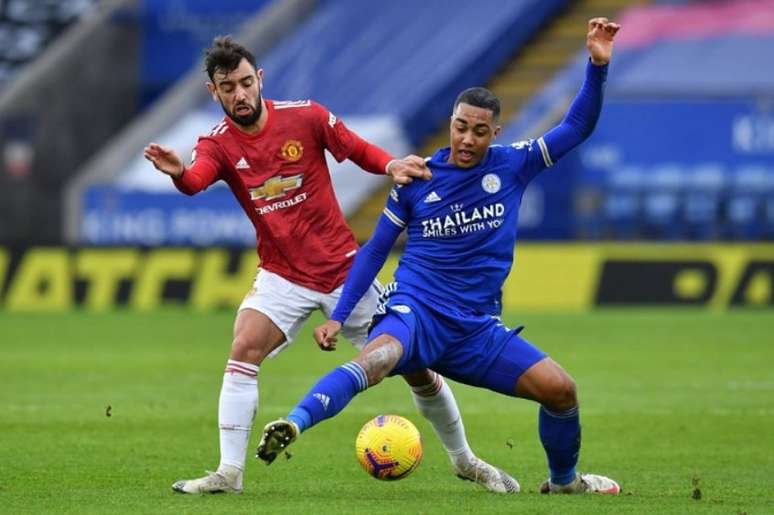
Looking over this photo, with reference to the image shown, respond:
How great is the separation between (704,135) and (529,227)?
3793 millimetres

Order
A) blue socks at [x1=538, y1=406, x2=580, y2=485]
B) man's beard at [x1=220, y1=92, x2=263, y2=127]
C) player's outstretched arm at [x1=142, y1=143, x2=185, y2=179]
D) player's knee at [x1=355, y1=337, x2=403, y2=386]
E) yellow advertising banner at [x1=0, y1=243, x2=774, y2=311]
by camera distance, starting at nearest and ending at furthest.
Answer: player's knee at [x1=355, y1=337, x2=403, y2=386], player's outstretched arm at [x1=142, y1=143, x2=185, y2=179], blue socks at [x1=538, y1=406, x2=580, y2=485], man's beard at [x1=220, y1=92, x2=263, y2=127], yellow advertising banner at [x1=0, y1=243, x2=774, y2=311]

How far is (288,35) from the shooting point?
34719mm

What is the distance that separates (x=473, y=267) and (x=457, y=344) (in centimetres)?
40

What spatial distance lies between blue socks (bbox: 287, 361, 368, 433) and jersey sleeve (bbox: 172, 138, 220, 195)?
4.21 ft

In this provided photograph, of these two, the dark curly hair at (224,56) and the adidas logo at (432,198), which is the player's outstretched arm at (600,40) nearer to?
the adidas logo at (432,198)

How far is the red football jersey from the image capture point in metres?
9.23

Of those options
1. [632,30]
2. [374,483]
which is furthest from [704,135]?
[374,483]

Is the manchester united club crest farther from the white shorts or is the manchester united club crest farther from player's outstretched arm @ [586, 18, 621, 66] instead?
player's outstretched arm @ [586, 18, 621, 66]

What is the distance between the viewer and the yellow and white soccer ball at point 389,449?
27.7ft

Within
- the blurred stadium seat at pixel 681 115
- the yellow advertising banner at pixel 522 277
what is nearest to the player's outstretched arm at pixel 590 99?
the yellow advertising banner at pixel 522 277

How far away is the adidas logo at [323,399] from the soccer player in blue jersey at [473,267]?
478 millimetres

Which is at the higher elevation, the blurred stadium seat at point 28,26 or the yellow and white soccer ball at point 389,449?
the blurred stadium seat at point 28,26

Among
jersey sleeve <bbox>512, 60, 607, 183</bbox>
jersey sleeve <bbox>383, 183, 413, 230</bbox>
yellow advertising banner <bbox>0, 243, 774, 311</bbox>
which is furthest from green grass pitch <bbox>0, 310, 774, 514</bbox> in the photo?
yellow advertising banner <bbox>0, 243, 774, 311</bbox>

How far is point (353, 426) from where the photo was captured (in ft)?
41.0
